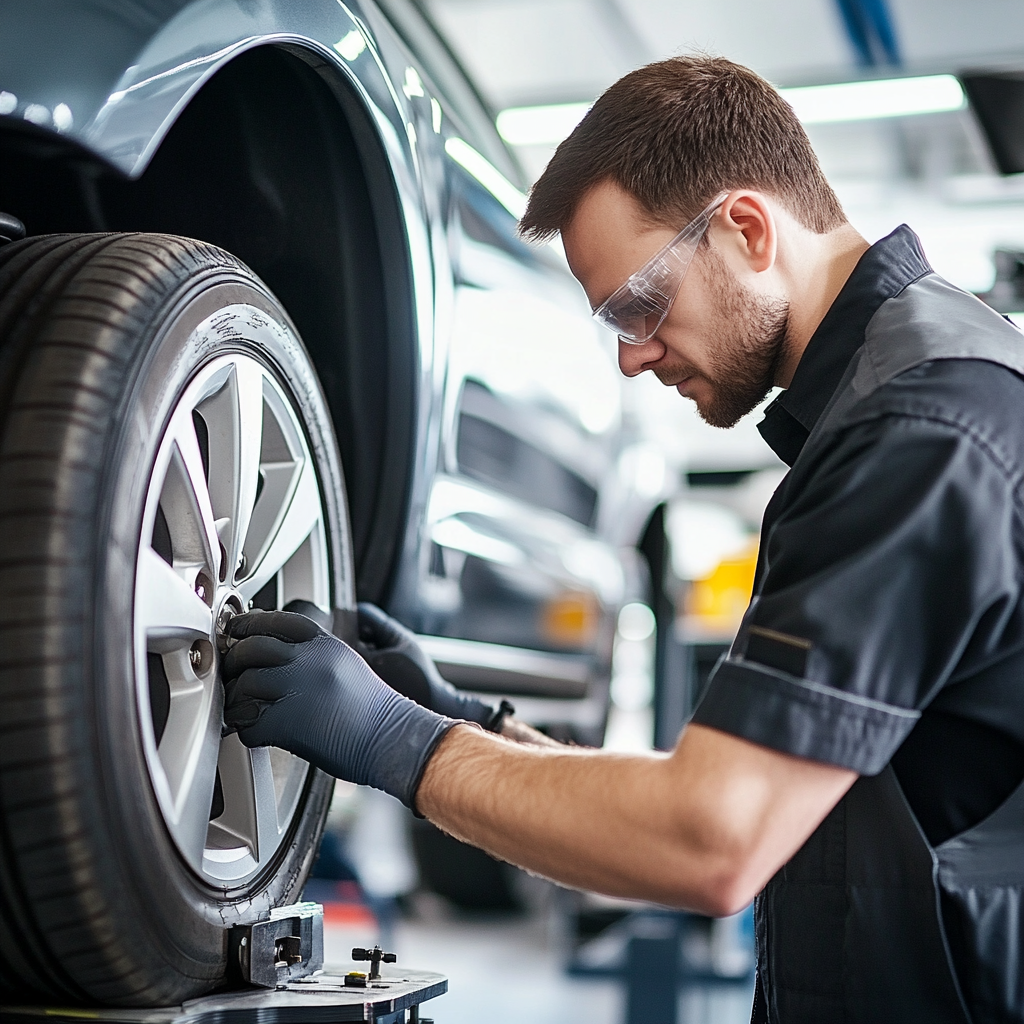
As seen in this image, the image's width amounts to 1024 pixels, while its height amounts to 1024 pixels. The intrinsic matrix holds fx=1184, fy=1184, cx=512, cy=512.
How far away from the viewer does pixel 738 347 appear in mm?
1295

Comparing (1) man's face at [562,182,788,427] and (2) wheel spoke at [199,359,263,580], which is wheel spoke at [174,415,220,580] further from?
(1) man's face at [562,182,788,427]

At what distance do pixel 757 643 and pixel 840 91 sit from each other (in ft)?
8.01

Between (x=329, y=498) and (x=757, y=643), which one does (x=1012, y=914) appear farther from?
(x=329, y=498)

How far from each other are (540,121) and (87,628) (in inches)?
115

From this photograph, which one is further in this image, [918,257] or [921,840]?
[918,257]

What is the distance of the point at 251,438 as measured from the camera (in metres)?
1.16

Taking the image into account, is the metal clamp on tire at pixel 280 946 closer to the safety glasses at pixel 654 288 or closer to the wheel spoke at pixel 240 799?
the wheel spoke at pixel 240 799

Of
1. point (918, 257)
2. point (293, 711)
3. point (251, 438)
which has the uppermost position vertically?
point (918, 257)

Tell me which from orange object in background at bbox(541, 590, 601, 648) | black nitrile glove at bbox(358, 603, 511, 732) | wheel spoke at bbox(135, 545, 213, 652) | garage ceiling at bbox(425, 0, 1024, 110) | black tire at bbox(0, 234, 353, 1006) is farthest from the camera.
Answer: garage ceiling at bbox(425, 0, 1024, 110)

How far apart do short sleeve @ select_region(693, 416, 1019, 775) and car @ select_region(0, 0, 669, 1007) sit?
1.52ft

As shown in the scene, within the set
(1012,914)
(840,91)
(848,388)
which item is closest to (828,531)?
(848,388)

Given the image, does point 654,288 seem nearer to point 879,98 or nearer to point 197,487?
point 197,487

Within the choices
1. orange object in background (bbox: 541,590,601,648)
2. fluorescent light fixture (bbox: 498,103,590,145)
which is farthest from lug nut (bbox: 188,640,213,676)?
fluorescent light fixture (bbox: 498,103,590,145)

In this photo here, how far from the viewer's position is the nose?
1.36 metres
